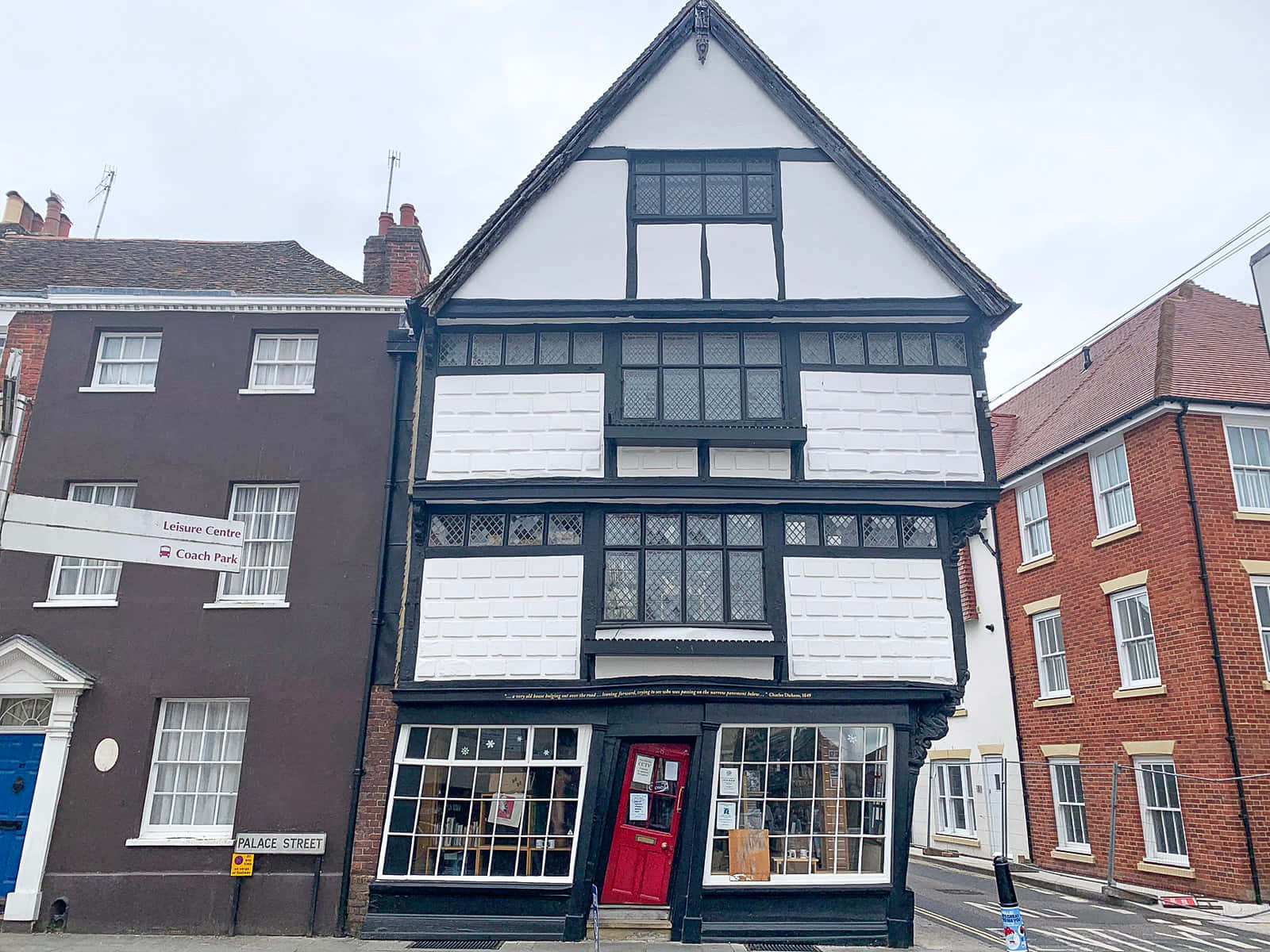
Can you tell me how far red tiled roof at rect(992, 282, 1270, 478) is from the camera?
1692 cm

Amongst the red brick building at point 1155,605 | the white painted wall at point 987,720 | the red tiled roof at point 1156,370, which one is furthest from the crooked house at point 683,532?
the white painted wall at point 987,720

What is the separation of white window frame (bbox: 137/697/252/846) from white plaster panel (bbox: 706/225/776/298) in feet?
31.0

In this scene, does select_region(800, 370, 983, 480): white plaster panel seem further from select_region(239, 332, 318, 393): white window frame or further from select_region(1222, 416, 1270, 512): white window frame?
select_region(239, 332, 318, 393): white window frame

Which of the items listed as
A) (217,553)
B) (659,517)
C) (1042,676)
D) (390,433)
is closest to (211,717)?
(390,433)

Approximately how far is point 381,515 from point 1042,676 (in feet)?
48.2

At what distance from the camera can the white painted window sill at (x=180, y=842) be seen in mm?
12414

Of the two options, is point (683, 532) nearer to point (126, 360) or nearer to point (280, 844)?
point (280, 844)

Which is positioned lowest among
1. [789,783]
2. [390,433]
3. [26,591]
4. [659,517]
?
[789,783]

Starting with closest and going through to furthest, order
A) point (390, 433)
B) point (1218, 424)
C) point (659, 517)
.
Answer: point (659, 517) < point (390, 433) < point (1218, 424)

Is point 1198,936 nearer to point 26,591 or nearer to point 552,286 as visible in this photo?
point 552,286

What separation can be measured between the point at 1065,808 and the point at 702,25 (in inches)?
660

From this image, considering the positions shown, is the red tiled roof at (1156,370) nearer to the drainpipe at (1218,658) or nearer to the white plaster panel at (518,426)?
the drainpipe at (1218,658)

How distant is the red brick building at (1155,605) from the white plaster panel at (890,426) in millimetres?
5574

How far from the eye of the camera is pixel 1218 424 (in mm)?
16484
